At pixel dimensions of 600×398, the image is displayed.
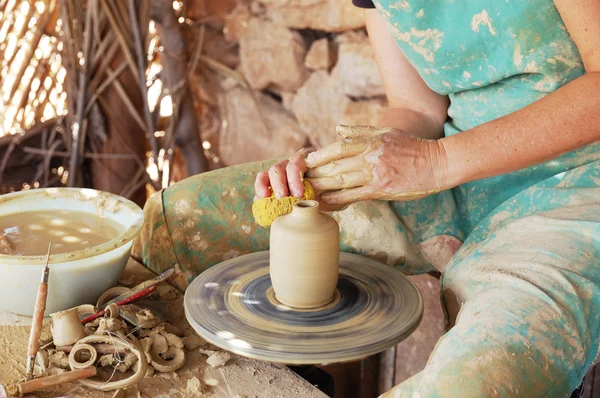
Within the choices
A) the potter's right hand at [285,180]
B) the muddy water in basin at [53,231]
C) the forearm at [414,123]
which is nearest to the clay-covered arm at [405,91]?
the forearm at [414,123]

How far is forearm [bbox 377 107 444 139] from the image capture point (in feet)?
6.45

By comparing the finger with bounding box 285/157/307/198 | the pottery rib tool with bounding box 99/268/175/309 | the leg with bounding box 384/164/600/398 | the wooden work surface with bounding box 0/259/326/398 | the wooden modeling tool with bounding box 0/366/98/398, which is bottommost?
the wooden work surface with bounding box 0/259/326/398

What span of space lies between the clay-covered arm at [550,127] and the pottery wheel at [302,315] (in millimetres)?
328

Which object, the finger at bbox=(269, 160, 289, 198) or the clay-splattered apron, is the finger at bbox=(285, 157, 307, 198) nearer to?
the finger at bbox=(269, 160, 289, 198)

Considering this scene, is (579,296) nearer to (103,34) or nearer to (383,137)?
(383,137)

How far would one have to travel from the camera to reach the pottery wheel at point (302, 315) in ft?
4.67

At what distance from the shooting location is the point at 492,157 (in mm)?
1568

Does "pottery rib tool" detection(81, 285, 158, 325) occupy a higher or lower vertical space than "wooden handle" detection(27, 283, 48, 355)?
lower

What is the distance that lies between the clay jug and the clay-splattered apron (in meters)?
0.31

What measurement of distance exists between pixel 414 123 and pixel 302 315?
0.71 meters

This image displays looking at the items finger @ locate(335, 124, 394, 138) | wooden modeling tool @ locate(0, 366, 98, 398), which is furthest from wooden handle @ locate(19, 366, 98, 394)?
finger @ locate(335, 124, 394, 138)

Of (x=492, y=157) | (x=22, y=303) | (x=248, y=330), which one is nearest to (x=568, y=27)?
(x=492, y=157)

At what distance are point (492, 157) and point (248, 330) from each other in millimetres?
656

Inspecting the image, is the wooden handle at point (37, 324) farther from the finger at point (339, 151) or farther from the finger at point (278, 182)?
the finger at point (339, 151)
